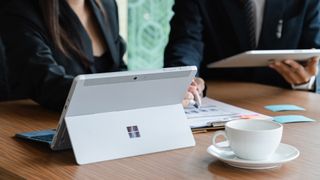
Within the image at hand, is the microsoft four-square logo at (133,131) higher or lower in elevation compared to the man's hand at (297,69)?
higher

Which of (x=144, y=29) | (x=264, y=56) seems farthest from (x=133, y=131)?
(x=144, y=29)

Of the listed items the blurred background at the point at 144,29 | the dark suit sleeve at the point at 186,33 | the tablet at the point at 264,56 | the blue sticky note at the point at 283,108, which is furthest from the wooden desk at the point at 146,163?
the blurred background at the point at 144,29

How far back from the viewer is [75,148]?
3.43ft

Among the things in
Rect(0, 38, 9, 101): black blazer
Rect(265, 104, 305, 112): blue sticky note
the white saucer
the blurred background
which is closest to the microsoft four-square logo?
the white saucer

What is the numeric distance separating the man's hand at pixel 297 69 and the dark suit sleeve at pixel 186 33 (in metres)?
0.28

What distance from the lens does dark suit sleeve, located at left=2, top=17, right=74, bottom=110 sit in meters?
1.42

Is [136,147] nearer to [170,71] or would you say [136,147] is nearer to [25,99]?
[170,71]

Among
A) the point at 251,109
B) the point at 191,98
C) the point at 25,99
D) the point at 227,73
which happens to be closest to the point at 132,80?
the point at 191,98

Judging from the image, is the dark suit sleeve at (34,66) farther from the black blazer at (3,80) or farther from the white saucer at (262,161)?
the white saucer at (262,161)

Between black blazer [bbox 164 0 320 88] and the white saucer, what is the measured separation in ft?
2.74

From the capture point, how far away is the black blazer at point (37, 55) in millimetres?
1429

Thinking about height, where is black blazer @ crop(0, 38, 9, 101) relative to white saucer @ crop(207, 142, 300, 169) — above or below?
below

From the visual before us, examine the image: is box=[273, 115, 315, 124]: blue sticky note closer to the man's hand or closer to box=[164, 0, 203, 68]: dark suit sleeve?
the man's hand

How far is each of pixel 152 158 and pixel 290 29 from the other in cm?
106
